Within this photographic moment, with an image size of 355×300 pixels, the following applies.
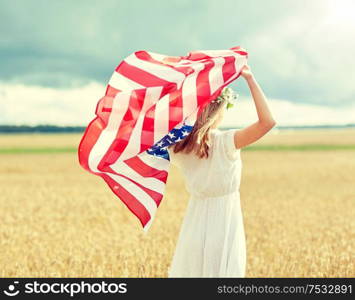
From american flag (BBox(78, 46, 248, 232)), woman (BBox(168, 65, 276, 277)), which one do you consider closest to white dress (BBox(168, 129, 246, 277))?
woman (BBox(168, 65, 276, 277))

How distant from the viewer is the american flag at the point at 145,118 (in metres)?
4.54

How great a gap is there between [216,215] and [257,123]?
2.38ft

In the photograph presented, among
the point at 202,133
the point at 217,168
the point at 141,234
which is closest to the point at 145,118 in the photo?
the point at 202,133

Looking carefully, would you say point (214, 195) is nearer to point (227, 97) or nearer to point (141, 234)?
point (227, 97)

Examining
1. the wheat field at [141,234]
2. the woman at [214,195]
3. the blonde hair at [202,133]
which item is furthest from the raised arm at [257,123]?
the wheat field at [141,234]

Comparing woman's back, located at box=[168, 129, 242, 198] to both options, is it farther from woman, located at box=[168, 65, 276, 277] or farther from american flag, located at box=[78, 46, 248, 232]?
american flag, located at box=[78, 46, 248, 232]

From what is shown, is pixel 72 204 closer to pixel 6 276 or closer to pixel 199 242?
pixel 6 276

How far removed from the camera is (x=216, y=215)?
14.6 feet

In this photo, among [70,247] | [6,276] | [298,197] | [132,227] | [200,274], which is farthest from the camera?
[298,197]

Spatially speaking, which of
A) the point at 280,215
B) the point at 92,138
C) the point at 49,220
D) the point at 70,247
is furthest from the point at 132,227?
the point at 92,138

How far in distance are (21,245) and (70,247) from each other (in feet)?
2.80

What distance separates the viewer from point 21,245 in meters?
10.0

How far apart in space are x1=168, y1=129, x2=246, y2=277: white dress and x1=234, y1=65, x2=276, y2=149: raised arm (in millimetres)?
67

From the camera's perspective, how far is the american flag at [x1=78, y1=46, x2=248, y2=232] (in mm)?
4543
